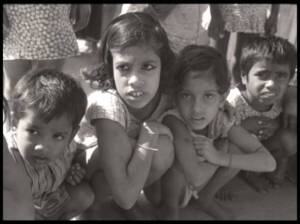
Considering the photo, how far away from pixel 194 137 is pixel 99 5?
2662 millimetres

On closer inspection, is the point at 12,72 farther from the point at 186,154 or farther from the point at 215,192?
the point at 215,192

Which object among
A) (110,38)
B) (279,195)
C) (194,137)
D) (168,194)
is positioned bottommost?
(279,195)

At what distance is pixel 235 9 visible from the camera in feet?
9.52

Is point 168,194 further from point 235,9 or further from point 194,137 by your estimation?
point 235,9

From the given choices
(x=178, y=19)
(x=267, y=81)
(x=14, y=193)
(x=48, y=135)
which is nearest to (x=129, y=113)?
(x=48, y=135)

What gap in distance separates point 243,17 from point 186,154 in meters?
1.18

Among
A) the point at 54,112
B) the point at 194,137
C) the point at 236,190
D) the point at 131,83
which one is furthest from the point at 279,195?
the point at 54,112

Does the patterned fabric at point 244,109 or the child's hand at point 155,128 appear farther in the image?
the patterned fabric at point 244,109

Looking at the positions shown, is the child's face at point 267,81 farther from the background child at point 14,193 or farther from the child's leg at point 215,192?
the background child at point 14,193

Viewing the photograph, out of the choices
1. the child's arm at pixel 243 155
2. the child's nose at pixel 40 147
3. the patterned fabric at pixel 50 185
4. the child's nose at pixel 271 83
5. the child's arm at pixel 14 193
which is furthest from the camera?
the child's nose at pixel 271 83

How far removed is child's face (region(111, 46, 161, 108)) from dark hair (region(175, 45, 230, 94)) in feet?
0.38

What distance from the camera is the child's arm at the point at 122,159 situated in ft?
6.43

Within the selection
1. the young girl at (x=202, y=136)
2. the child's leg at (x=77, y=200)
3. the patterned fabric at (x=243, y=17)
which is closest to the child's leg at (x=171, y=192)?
the young girl at (x=202, y=136)

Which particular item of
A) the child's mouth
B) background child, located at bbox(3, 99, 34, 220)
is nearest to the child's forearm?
the child's mouth
